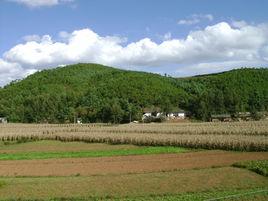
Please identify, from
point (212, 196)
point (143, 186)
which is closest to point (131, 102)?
point (143, 186)

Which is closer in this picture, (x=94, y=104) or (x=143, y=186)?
(x=143, y=186)

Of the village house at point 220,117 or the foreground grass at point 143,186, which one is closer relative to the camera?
the foreground grass at point 143,186

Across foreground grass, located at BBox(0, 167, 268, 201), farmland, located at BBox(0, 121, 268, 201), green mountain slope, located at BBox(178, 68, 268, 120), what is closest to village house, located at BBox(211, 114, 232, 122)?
green mountain slope, located at BBox(178, 68, 268, 120)

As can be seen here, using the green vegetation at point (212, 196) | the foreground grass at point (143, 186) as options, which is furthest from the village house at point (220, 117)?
the green vegetation at point (212, 196)

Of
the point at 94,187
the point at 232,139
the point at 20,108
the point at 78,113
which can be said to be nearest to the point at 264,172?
the point at 94,187

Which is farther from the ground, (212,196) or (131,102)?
(131,102)

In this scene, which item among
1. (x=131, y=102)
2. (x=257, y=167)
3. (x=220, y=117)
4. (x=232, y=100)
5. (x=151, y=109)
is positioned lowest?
(x=257, y=167)

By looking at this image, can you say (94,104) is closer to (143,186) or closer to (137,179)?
(137,179)

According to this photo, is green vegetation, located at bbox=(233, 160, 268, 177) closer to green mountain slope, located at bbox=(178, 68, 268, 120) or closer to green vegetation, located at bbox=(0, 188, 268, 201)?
green vegetation, located at bbox=(0, 188, 268, 201)

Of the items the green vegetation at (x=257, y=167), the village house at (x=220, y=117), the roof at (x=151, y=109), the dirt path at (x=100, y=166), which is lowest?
the dirt path at (x=100, y=166)

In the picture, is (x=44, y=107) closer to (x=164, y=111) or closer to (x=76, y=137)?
(x=164, y=111)

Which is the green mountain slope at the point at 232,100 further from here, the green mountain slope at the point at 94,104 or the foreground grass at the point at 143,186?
the foreground grass at the point at 143,186

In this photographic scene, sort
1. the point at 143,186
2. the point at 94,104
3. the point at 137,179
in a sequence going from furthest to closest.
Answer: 1. the point at 94,104
2. the point at 137,179
3. the point at 143,186

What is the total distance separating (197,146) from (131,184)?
3127 cm
